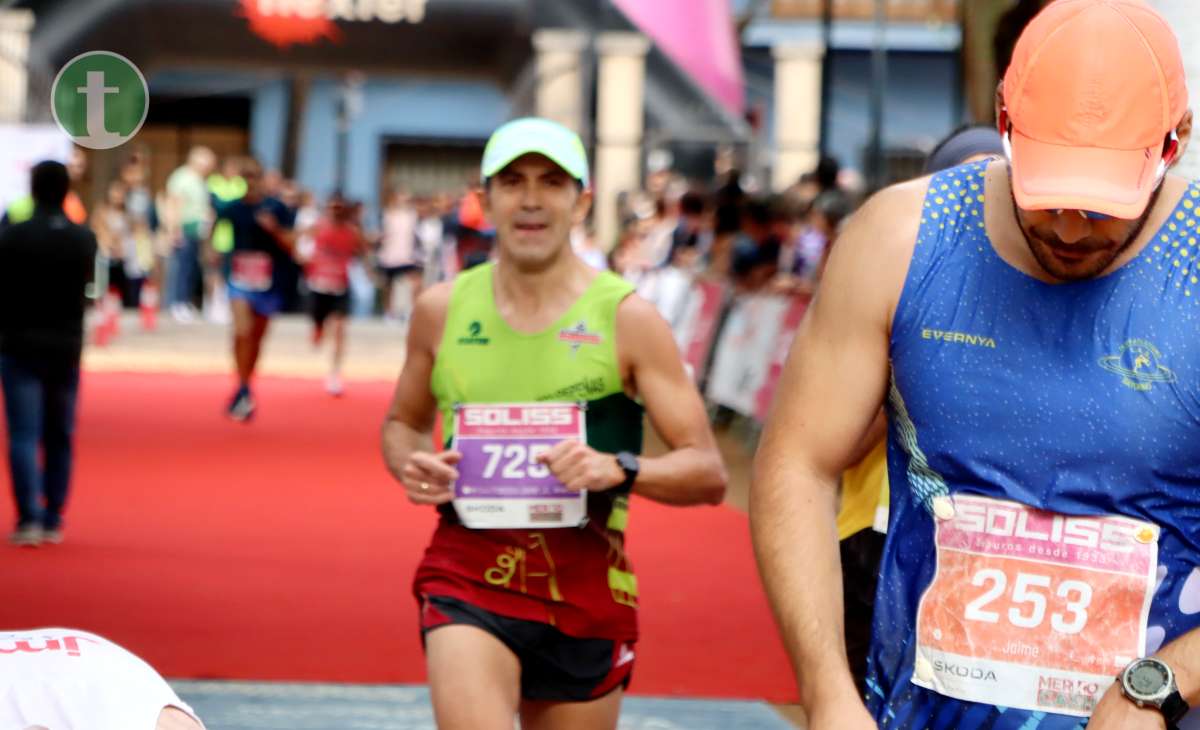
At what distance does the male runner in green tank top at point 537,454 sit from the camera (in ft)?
14.2

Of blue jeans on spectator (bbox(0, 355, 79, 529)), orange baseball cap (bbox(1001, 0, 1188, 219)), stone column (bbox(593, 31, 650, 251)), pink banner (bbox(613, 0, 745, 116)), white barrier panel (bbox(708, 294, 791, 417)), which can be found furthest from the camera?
stone column (bbox(593, 31, 650, 251))

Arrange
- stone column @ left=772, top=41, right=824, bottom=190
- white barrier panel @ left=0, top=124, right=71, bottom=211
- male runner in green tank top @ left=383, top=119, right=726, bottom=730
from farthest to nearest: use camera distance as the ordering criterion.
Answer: stone column @ left=772, top=41, right=824, bottom=190 < white barrier panel @ left=0, top=124, right=71, bottom=211 < male runner in green tank top @ left=383, top=119, right=726, bottom=730

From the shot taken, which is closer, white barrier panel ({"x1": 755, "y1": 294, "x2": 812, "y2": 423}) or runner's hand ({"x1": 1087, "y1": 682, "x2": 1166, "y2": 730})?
runner's hand ({"x1": 1087, "y1": 682, "x2": 1166, "y2": 730})

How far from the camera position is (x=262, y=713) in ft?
21.1

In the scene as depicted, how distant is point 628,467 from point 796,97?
1073 inches

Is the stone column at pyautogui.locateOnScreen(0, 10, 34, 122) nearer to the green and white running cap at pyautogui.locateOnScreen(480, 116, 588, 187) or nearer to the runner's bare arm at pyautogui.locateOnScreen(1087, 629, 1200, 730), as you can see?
the green and white running cap at pyautogui.locateOnScreen(480, 116, 588, 187)

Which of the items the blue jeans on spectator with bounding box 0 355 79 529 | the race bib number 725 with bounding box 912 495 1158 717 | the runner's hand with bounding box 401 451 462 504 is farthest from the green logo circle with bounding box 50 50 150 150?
the blue jeans on spectator with bounding box 0 355 79 529

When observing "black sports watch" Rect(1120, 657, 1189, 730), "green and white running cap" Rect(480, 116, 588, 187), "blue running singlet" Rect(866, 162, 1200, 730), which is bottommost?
"black sports watch" Rect(1120, 657, 1189, 730)

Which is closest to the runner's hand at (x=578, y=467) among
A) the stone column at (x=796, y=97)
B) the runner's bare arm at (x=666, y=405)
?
the runner's bare arm at (x=666, y=405)

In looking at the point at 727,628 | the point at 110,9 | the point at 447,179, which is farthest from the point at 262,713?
the point at 447,179

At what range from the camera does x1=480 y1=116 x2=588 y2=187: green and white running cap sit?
4.63 m

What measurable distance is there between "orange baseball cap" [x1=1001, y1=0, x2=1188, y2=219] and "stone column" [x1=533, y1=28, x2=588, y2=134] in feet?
76.9

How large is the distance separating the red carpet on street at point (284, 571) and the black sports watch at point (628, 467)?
255 centimetres

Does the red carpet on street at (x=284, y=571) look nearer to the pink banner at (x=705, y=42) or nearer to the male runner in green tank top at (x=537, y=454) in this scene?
the male runner in green tank top at (x=537, y=454)
